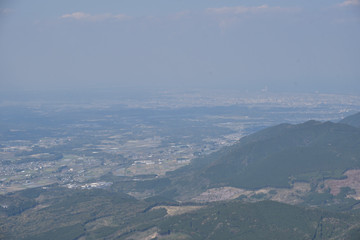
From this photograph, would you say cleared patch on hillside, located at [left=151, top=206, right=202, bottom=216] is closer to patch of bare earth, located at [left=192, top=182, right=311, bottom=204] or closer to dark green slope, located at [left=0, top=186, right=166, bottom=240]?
dark green slope, located at [left=0, top=186, right=166, bottom=240]

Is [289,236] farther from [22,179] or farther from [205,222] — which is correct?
[22,179]

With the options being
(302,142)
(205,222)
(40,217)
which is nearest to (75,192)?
(40,217)

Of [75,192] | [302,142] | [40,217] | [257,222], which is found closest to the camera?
[257,222]

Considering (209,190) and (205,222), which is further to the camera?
(209,190)

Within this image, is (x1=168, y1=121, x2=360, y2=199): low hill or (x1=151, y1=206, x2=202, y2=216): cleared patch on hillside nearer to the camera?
(x1=151, y1=206, x2=202, y2=216): cleared patch on hillside

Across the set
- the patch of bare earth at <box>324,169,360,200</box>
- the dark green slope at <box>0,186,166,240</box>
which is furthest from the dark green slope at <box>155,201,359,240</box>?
the patch of bare earth at <box>324,169,360,200</box>

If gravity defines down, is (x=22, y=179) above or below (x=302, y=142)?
below

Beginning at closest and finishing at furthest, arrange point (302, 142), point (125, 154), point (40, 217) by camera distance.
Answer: point (40, 217) → point (302, 142) → point (125, 154)
